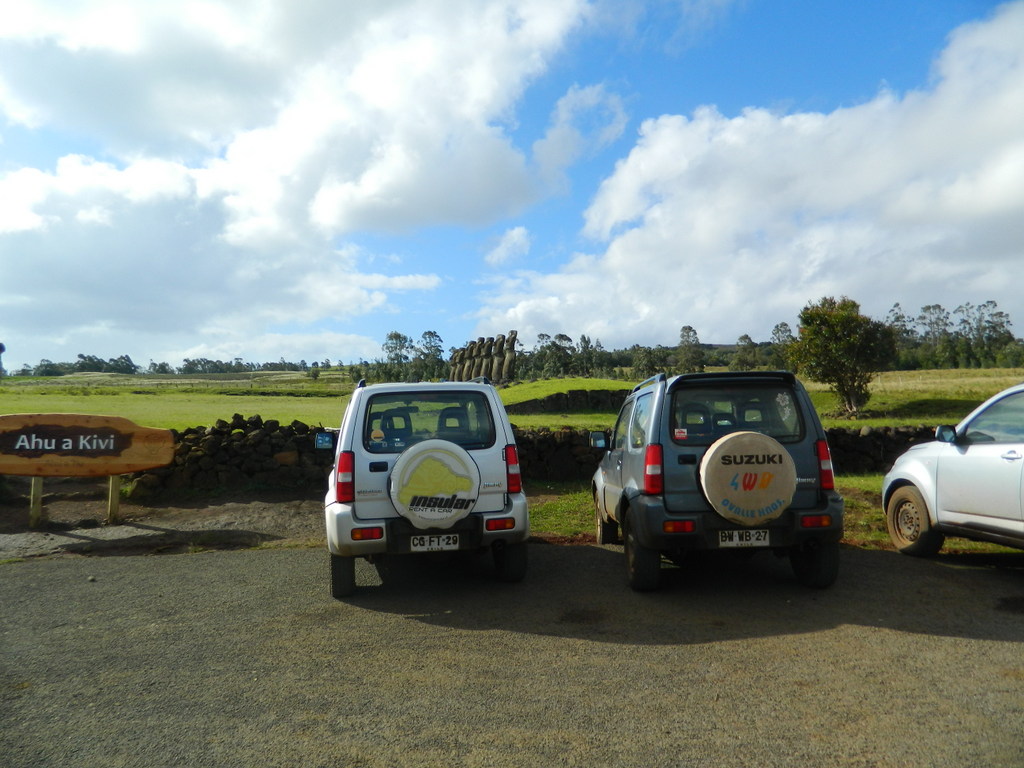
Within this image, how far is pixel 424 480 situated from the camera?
607cm

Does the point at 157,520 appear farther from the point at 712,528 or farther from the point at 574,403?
the point at 574,403

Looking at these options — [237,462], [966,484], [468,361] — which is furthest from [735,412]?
[468,361]

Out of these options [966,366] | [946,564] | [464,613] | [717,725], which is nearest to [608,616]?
[464,613]

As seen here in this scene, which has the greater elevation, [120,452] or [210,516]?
[120,452]

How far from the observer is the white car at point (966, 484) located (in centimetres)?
623

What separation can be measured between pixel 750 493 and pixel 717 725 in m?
2.38

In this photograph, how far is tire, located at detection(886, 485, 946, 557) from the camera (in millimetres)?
7383

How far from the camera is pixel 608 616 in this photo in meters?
5.74

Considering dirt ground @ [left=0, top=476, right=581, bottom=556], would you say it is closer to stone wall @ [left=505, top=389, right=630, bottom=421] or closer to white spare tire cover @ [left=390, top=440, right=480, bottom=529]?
white spare tire cover @ [left=390, top=440, right=480, bottom=529]

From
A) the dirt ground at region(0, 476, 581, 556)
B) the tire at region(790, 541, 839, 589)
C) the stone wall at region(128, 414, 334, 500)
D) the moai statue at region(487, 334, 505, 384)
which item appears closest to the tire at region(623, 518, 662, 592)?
the tire at region(790, 541, 839, 589)

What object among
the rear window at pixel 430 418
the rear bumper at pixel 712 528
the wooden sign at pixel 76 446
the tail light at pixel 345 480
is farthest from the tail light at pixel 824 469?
the wooden sign at pixel 76 446

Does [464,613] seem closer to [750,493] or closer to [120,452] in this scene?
[750,493]

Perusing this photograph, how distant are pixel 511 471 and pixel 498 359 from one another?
27.6 metres

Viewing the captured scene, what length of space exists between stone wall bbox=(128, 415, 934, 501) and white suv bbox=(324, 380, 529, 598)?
518 centimetres
